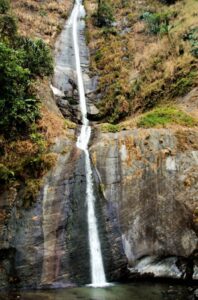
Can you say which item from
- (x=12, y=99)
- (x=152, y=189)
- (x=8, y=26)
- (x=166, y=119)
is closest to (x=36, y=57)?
(x=8, y=26)

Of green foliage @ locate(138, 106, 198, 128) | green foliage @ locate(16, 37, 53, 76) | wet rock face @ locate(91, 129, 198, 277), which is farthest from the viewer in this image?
green foliage @ locate(16, 37, 53, 76)

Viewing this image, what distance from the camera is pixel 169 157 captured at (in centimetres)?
1686

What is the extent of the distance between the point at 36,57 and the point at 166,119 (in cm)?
846

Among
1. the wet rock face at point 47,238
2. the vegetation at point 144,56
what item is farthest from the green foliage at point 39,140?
the vegetation at point 144,56

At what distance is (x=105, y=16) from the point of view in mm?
37562

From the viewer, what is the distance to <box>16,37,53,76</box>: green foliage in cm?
2178

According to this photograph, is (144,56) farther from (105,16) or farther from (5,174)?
(5,174)

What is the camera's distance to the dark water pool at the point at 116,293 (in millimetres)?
12555

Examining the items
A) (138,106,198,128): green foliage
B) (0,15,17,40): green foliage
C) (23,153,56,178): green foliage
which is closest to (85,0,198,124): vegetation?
(138,106,198,128): green foliage

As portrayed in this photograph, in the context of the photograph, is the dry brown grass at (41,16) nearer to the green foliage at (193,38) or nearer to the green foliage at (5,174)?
the green foliage at (193,38)

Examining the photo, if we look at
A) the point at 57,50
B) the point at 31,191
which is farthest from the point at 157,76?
the point at 31,191

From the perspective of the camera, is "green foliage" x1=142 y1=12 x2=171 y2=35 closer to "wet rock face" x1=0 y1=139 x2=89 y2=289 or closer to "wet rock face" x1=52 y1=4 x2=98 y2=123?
"wet rock face" x1=52 y1=4 x2=98 y2=123

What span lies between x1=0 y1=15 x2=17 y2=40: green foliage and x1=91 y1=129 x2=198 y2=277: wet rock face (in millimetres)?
10106

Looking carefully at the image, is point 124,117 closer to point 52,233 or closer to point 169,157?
point 169,157
